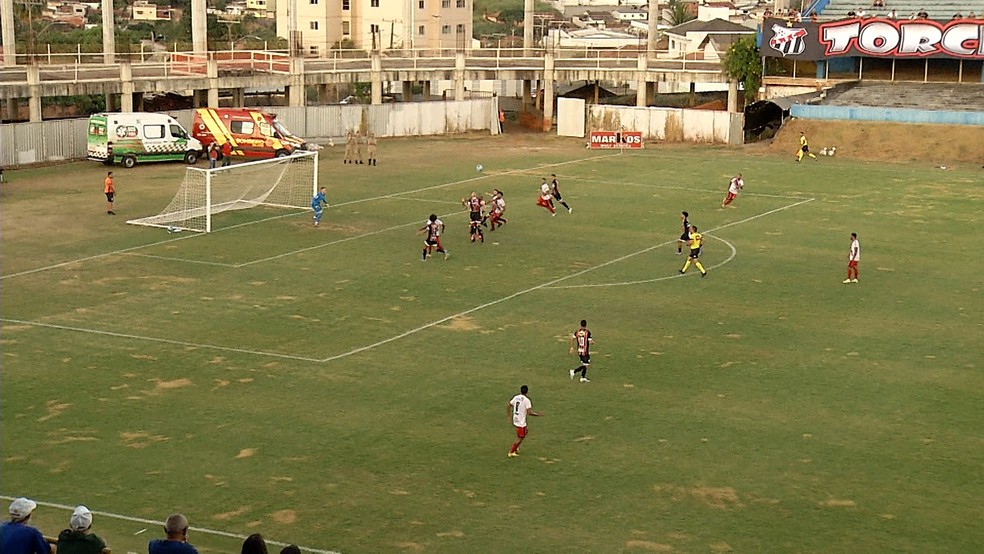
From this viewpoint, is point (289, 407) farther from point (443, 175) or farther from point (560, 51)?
point (560, 51)

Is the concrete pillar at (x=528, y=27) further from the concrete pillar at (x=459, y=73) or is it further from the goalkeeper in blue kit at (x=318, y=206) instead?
the goalkeeper in blue kit at (x=318, y=206)

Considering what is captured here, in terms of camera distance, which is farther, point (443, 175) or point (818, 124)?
point (818, 124)

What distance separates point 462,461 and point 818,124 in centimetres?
5348

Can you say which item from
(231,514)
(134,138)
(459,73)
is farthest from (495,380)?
(459,73)

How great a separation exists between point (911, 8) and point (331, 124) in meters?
37.0

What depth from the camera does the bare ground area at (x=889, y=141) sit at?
67062 millimetres

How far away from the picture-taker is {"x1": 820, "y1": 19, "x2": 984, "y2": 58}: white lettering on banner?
7400cm

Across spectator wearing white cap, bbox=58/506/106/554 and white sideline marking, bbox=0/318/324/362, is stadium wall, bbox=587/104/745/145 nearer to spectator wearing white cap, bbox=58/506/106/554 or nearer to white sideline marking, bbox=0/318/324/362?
white sideline marking, bbox=0/318/324/362

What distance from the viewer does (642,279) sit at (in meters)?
37.9

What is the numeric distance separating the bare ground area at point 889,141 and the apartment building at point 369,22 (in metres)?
74.2

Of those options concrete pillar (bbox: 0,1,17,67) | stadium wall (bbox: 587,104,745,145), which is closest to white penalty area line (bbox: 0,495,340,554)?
concrete pillar (bbox: 0,1,17,67)

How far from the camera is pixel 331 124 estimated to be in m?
71.8

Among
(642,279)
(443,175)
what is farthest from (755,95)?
(642,279)

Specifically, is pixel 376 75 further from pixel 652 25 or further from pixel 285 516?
pixel 285 516
